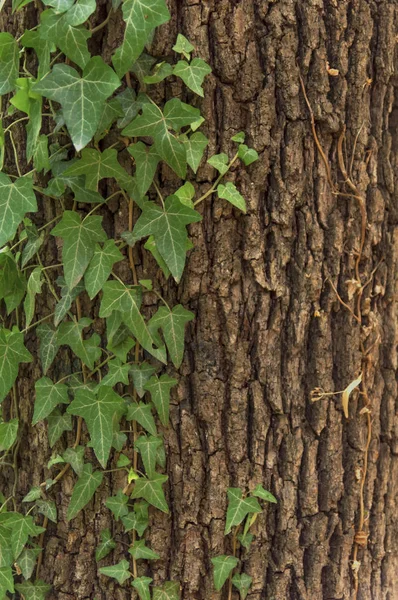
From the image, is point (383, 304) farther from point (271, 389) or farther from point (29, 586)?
point (29, 586)

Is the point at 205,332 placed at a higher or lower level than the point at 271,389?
higher

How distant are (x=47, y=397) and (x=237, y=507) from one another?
1.56 ft

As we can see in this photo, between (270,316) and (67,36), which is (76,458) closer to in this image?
(270,316)

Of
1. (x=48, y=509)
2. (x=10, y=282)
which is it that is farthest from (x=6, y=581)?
(x=10, y=282)

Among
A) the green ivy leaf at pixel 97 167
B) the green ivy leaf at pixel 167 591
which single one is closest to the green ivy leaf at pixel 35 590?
the green ivy leaf at pixel 167 591

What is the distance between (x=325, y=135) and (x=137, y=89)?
42cm

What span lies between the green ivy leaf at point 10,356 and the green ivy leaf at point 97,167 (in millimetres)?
370

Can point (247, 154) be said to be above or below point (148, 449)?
above

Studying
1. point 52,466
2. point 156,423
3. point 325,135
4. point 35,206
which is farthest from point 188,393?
point 325,135

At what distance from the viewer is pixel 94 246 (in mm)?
1325

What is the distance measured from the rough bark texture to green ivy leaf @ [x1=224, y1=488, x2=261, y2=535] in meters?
0.02

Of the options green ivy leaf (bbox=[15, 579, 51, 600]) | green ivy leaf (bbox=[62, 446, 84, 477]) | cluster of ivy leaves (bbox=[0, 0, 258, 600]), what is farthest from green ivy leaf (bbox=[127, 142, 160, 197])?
green ivy leaf (bbox=[15, 579, 51, 600])

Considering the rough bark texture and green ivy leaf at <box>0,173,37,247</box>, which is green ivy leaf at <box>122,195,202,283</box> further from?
green ivy leaf at <box>0,173,37,247</box>

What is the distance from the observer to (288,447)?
144 cm
